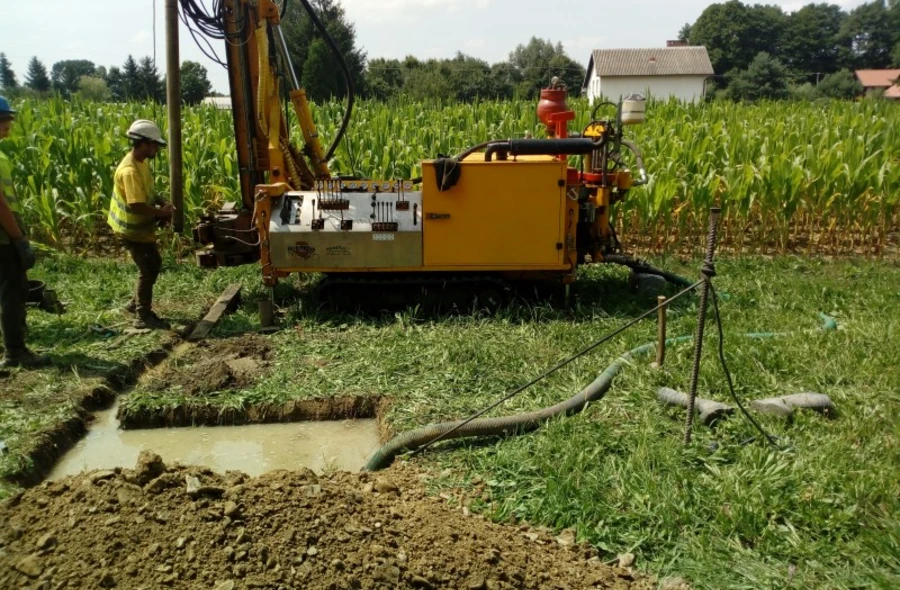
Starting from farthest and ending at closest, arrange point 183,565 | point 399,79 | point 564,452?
→ 1. point 399,79
2. point 564,452
3. point 183,565

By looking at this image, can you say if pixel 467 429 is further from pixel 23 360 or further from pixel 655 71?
pixel 655 71

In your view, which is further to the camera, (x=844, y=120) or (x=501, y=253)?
(x=844, y=120)

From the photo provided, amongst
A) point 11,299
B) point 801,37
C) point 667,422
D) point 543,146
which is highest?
point 801,37

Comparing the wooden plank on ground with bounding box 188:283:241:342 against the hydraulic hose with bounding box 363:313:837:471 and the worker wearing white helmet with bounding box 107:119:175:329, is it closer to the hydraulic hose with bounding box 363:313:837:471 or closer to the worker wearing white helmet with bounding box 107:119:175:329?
the worker wearing white helmet with bounding box 107:119:175:329

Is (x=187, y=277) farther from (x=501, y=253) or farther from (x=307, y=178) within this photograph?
(x=501, y=253)

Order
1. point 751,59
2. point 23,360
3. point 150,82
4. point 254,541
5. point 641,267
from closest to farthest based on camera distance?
point 254,541 → point 23,360 → point 641,267 → point 150,82 → point 751,59

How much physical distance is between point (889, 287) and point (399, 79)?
46.3m

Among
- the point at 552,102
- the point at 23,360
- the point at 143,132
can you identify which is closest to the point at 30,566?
the point at 23,360

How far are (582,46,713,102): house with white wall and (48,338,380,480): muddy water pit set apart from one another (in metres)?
51.2

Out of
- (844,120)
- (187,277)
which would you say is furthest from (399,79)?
(187,277)

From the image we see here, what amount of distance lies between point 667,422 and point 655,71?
5532 cm

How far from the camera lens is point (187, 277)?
8.41m

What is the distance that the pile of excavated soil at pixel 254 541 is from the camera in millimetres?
2883

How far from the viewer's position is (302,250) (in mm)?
6551
